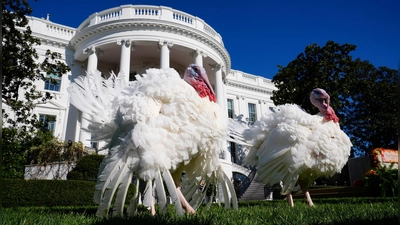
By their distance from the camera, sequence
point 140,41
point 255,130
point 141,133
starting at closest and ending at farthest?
1. point 141,133
2. point 255,130
3. point 140,41

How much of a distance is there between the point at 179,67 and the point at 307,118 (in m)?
21.5

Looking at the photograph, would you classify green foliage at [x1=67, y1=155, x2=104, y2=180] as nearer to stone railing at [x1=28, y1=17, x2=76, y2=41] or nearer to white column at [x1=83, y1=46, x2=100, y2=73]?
white column at [x1=83, y1=46, x2=100, y2=73]

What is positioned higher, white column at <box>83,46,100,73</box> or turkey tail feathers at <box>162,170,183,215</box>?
white column at <box>83,46,100,73</box>

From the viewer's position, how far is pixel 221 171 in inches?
170

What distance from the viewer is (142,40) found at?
21.5 metres

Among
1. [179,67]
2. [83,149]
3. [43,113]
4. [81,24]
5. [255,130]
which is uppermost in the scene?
[81,24]

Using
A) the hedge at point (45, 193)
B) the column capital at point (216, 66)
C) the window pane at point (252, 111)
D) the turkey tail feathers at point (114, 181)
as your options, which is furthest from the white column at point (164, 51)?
the turkey tail feathers at point (114, 181)

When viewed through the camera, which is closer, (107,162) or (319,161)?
(107,162)

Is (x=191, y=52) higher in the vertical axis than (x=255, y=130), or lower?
higher

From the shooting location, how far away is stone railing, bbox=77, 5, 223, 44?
2197 cm

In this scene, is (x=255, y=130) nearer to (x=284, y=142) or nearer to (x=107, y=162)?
(x=284, y=142)

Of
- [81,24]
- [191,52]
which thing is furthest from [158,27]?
[81,24]

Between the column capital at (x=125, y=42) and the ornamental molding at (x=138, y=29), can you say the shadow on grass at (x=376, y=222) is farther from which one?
the ornamental molding at (x=138, y=29)

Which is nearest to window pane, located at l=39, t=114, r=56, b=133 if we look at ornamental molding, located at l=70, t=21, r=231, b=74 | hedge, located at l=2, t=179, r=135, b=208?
hedge, located at l=2, t=179, r=135, b=208
